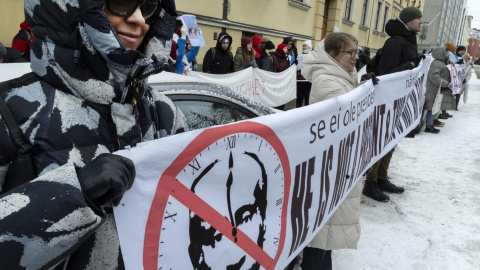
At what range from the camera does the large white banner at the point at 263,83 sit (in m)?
6.46

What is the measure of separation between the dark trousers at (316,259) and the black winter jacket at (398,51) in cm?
251

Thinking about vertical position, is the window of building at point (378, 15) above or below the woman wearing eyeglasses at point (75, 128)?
above

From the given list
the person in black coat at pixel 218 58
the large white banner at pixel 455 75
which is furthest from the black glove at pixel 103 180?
the large white banner at pixel 455 75

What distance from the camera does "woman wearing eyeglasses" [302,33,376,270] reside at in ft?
7.54

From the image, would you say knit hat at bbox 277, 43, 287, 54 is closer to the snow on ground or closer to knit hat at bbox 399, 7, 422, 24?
the snow on ground

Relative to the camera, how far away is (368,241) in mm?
3195

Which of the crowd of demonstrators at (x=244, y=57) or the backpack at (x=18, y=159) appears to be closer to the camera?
the backpack at (x=18, y=159)

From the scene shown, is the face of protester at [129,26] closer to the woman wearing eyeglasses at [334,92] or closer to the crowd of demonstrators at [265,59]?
the woman wearing eyeglasses at [334,92]

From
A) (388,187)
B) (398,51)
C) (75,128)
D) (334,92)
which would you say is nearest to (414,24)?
(398,51)

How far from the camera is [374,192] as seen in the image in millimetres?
4105

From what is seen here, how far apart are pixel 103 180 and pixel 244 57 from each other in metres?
6.79

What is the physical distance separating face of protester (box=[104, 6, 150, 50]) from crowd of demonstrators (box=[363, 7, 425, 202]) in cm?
340

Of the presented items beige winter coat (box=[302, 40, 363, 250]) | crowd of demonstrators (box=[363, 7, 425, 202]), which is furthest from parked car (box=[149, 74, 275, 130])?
crowd of demonstrators (box=[363, 7, 425, 202])

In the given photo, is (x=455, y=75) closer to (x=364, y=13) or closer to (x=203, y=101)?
(x=203, y=101)
